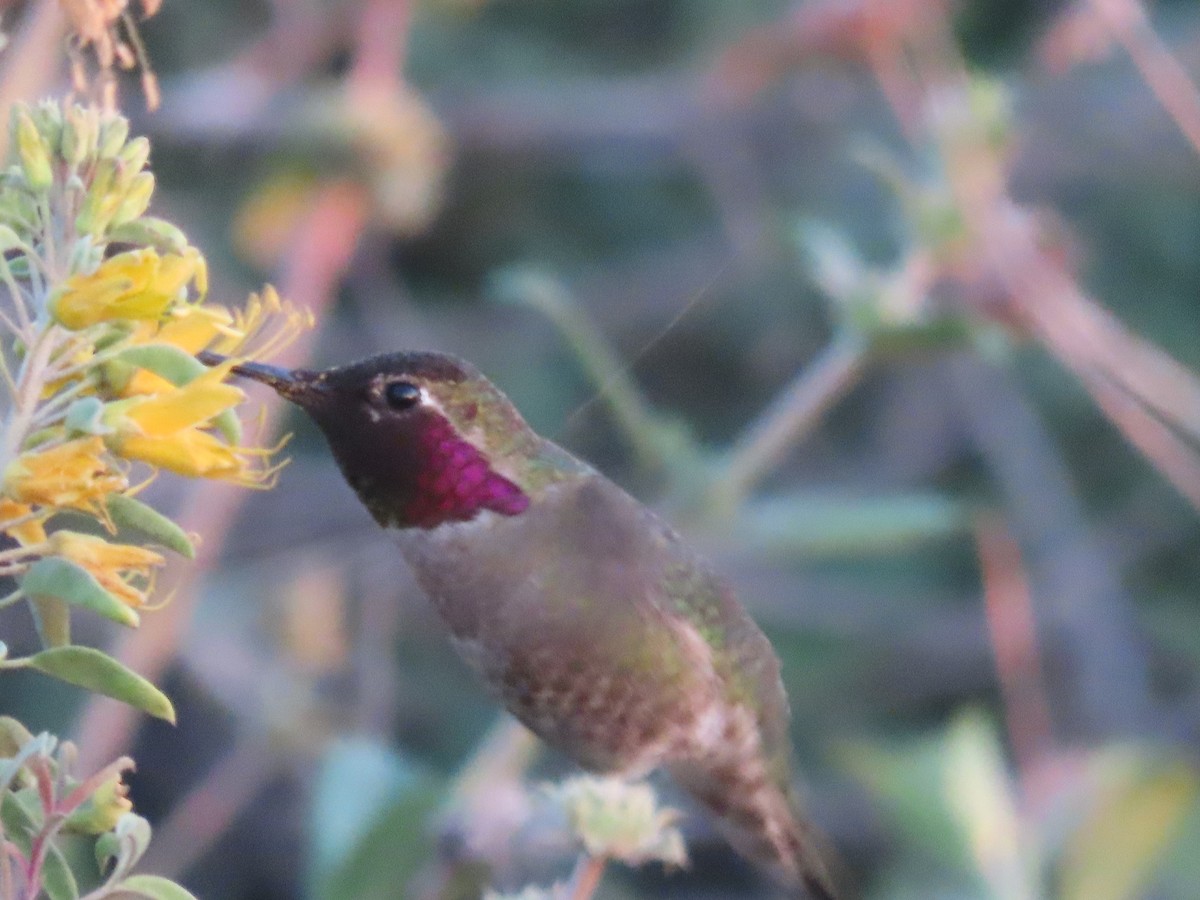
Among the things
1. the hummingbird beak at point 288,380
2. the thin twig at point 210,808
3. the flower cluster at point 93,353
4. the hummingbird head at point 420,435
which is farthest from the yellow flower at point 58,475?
the thin twig at point 210,808

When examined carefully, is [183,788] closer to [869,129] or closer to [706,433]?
[706,433]

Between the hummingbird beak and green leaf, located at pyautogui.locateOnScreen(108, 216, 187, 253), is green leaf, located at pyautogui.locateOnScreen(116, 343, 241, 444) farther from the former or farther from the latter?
the hummingbird beak

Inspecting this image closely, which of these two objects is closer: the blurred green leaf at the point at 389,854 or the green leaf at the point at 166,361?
the green leaf at the point at 166,361

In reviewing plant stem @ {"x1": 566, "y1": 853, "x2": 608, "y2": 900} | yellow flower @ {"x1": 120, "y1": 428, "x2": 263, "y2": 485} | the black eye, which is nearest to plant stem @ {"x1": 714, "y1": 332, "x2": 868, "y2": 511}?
the black eye

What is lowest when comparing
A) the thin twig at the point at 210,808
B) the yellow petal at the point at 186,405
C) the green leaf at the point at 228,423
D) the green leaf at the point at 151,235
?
the thin twig at the point at 210,808

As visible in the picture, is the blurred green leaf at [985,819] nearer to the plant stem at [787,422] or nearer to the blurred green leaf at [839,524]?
the blurred green leaf at [839,524]

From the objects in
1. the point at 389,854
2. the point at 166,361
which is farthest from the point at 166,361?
the point at 389,854

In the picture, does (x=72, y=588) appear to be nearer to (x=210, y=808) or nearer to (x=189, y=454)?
(x=189, y=454)
